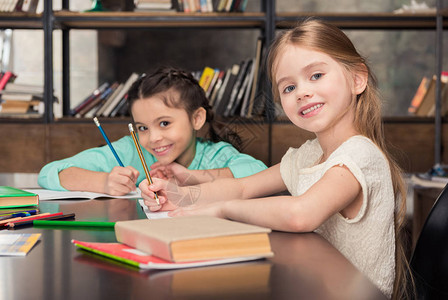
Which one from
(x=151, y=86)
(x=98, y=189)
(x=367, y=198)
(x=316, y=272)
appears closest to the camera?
(x=316, y=272)

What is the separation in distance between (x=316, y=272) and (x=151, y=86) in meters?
1.22

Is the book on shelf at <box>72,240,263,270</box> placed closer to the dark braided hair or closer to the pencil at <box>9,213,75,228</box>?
the pencil at <box>9,213,75,228</box>

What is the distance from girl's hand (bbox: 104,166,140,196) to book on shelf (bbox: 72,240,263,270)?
25.6 inches

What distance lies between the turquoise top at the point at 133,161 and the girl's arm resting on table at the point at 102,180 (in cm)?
3

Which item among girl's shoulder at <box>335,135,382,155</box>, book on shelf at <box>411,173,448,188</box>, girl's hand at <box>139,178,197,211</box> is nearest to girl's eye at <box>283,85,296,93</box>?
girl's shoulder at <box>335,135,382,155</box>

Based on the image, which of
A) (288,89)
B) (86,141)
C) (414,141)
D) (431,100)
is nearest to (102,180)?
→ (288,89)

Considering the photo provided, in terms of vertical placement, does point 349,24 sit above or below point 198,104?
above

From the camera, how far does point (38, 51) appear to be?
455cm

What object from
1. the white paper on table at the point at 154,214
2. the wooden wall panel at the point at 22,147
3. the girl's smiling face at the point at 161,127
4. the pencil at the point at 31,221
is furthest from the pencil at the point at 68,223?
the wooden wall panel at the point at 22,147

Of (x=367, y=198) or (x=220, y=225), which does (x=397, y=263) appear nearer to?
(x=367, y=198)

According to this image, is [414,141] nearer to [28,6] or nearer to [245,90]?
[245,90]

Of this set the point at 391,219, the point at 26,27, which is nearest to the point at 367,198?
the point at 391,219

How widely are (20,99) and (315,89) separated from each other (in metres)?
2.27

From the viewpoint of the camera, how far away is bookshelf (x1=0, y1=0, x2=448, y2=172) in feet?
9.36
